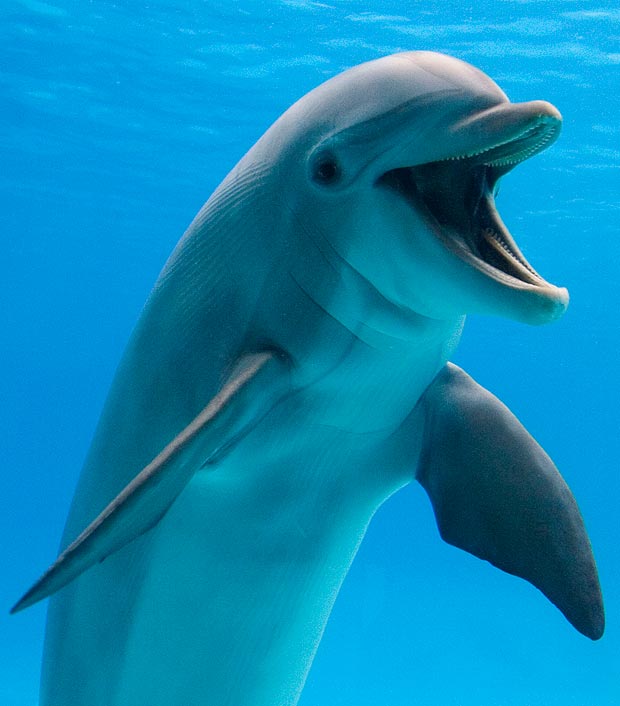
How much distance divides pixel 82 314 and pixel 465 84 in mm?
72373

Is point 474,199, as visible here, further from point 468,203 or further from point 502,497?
point 502,497

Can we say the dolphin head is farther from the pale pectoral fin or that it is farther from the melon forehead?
the pale pectoral fin

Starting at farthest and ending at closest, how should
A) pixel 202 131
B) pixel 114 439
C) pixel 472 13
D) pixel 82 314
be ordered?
1. pixel 82 314
2. pixel 202 131
3. pixel 472 13
4. pixel 114 439

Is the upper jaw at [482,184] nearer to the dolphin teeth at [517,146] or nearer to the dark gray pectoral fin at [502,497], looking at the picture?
the dolphin teeth at [517,146]

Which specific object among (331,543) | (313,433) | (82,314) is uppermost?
(313,433)

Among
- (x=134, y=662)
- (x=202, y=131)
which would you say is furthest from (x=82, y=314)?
(x=134, y=662)

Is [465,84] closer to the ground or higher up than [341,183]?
higher up

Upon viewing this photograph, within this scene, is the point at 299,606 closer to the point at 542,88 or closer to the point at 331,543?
the point at 331,543

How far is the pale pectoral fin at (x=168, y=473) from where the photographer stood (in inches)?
138

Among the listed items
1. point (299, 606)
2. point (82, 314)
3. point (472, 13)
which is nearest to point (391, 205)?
point (299, 606)

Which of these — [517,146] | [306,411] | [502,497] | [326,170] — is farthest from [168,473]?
[517,146]

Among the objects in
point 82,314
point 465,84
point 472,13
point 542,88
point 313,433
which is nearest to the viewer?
point 465,84

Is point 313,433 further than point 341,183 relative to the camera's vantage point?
Yes

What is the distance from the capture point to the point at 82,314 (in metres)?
73.6
